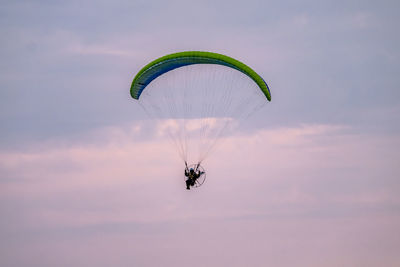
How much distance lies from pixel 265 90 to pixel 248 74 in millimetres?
1717

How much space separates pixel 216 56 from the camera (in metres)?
113

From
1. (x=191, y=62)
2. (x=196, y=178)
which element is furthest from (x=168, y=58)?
(x=196, y=178)

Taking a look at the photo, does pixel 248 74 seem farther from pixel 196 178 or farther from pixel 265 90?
pixel 196 178

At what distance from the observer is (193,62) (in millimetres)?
113625

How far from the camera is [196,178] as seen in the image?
114500 mm

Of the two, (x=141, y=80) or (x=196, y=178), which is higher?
(x=141, y=80)

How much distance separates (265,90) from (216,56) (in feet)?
14.4

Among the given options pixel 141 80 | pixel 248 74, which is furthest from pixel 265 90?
pixel 141 80

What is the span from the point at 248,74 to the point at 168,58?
600 cm

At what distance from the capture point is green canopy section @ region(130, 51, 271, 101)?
113 meters

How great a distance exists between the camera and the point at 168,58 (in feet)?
371

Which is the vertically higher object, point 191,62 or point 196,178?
point 191,62

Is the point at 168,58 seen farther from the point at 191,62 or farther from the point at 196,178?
the point at 196,178

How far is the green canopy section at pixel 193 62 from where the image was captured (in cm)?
11262
